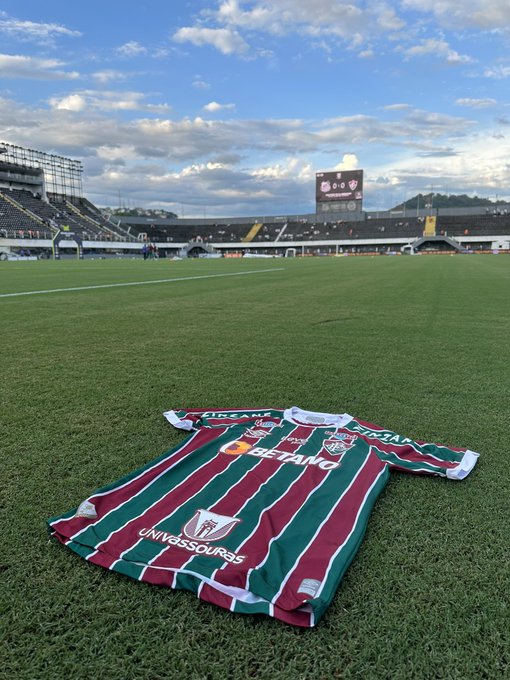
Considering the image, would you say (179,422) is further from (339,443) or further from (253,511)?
(253,511)

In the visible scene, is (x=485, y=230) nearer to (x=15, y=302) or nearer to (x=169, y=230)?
(x=169, y=230)

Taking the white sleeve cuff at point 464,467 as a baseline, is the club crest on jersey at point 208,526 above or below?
below

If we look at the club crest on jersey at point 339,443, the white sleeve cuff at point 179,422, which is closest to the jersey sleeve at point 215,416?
the white sleeve cuff at point 179,422

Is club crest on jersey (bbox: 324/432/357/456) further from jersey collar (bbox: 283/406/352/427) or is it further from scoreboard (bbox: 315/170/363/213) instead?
scoreboard (bbox: 315/170/363/213)

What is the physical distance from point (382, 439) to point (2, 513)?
204cm

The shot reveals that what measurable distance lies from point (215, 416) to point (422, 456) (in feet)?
4.46

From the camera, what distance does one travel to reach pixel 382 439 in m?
2.84

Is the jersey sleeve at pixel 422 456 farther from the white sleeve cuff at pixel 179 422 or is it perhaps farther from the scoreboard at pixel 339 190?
the scoreboard at pixel 339 190

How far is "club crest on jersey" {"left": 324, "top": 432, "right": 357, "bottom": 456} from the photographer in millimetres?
2677

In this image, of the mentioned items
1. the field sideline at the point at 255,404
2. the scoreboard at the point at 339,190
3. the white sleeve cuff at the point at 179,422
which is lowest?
the field sideline at the point at 255,404

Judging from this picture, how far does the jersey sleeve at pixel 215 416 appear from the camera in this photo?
310 cm

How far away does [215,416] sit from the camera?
3.23 metres

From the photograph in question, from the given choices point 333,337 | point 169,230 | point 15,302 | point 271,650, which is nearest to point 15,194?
point 169,230

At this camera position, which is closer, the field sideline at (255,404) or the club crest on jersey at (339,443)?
the field sideline at (255,404)
